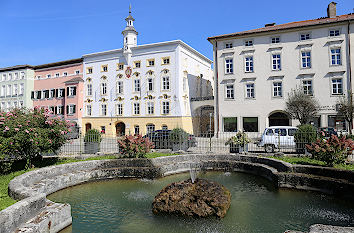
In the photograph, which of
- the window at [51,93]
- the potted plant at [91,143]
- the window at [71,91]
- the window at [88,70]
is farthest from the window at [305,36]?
the window at [51,93]

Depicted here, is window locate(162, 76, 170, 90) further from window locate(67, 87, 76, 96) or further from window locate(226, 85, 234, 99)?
window locate(67, 87, 76, 96)

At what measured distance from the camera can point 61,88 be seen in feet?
132

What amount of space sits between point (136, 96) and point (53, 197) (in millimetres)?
27401

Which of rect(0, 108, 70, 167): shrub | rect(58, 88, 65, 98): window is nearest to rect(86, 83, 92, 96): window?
rect(58, 88, 65, 98): window

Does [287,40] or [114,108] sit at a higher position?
[287,40]

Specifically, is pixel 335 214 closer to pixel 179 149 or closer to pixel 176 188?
pixel 176 188

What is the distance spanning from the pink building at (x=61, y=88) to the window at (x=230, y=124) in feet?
76.8

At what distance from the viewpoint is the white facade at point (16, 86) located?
43000 millimetres

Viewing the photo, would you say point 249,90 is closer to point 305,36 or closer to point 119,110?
point 305,36

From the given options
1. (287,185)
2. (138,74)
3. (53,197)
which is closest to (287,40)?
(138,74)

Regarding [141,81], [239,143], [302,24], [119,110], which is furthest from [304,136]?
[119,110]

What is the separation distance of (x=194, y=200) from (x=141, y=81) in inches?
1172

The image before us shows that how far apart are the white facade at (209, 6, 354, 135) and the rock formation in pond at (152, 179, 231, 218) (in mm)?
23011

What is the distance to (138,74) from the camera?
1384 inches
